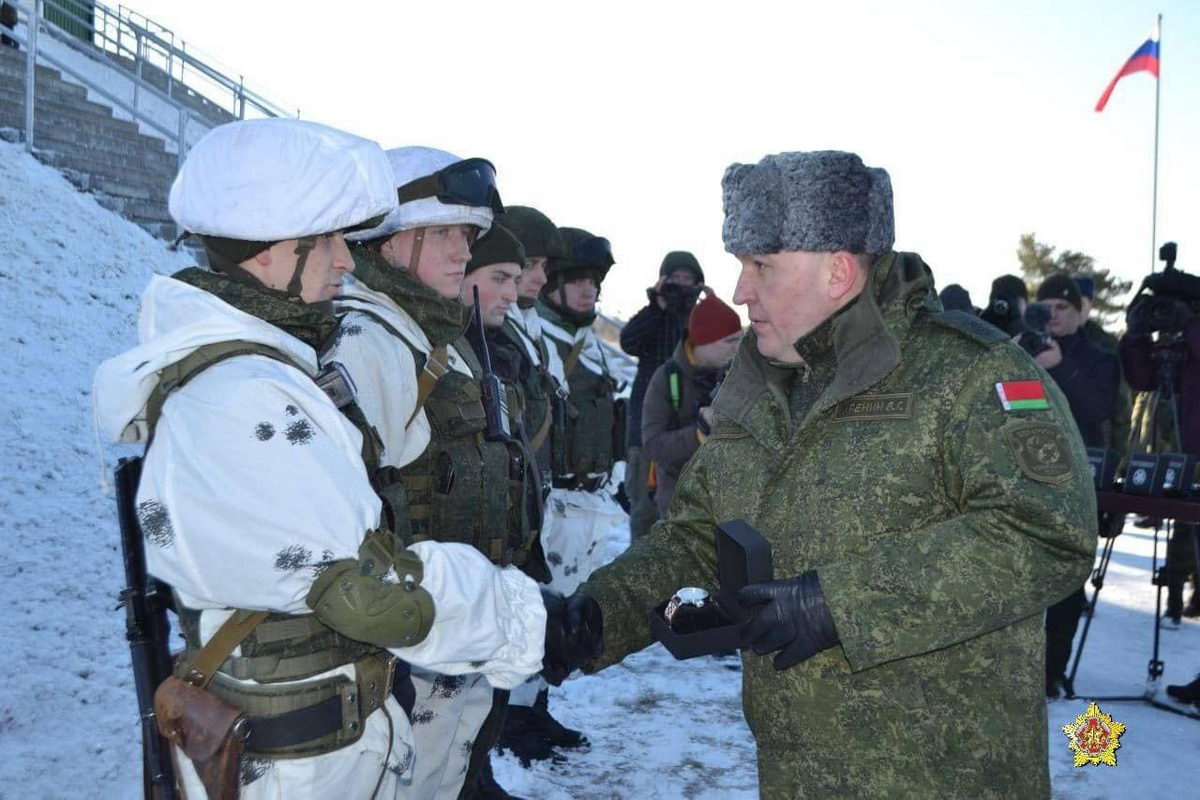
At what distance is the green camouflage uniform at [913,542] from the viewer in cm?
202

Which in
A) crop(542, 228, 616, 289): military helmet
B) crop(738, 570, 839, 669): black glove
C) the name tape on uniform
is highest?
crop(542, 228, 616, 289): military helmet

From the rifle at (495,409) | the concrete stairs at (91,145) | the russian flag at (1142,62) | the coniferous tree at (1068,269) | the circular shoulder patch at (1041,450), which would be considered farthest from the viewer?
the coniferous tree at (1068,269)

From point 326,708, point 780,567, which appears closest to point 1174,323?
point 780,567

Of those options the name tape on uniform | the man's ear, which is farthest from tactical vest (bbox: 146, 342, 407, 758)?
the man's ear

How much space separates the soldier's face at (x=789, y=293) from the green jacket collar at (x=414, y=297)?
3.80 ft

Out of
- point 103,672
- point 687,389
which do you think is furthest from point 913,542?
point 103,672

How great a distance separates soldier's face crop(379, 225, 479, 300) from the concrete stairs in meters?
9.88

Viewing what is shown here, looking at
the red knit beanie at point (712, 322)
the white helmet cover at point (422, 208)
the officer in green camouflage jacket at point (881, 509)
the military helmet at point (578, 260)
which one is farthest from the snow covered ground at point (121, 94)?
the officer in green camouflage jacket at point (881, 509)

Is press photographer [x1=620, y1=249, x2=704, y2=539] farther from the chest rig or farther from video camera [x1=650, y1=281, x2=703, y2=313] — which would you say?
the chest rig

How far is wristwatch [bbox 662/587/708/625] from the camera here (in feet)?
7.22

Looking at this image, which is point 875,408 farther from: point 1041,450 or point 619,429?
point 619,429

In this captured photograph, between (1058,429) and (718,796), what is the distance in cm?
308

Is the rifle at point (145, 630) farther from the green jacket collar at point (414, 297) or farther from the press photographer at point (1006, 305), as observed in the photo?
the press photographer at point (1006, 305)

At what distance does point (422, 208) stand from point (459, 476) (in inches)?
36.5
